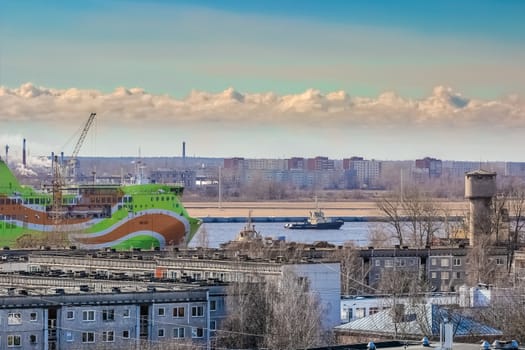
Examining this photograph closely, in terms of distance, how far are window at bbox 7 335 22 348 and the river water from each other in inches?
1993

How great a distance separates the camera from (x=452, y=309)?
3944 centimetres

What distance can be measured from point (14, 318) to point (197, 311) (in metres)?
4.63

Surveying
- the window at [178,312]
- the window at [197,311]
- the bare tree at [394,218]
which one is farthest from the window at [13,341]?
the bare tree at [394,218]

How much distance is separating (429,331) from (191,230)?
168 ft

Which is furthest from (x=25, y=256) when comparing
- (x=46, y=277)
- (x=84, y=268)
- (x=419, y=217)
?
(x=419, y=217)

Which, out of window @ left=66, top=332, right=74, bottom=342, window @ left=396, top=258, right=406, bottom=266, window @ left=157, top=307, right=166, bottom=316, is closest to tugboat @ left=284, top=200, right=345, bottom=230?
window @ left=396, top=258, right=406, bottom=266

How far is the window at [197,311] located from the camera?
38.1 meters

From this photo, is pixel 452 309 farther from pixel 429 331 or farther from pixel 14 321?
pixel 14 321

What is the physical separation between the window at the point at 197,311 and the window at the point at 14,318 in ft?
14.2

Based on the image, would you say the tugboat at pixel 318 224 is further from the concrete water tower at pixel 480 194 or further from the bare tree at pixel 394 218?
the concrete water tower at pixel 480 194

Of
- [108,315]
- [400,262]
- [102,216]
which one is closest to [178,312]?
[108,315]

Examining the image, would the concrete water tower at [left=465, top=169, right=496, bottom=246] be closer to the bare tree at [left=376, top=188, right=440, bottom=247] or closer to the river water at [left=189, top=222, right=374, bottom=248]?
the bare tree at [left=376, top=188, right=440, bottom=247]

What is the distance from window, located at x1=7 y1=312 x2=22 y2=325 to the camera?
114 ft

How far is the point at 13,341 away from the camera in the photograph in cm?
3481
